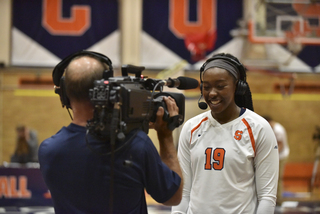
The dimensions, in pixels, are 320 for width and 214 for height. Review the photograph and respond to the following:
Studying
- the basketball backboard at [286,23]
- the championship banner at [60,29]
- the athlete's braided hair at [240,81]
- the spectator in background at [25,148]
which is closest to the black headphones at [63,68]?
the athlete's braided hair at [240,81]

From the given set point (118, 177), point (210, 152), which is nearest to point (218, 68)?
point (210, 152)

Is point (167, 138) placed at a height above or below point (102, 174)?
above

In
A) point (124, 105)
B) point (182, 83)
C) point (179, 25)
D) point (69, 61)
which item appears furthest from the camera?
point (179, 25)

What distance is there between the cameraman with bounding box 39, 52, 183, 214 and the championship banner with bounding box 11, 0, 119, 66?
30.4 ft

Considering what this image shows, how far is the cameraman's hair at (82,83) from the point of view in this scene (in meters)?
1.61

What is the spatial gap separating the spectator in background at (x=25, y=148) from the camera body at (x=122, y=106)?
677cm

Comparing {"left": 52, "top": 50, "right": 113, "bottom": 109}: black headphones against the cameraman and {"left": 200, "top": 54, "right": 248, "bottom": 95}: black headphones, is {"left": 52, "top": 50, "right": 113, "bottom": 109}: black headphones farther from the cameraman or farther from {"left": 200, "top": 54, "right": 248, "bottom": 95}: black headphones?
{"left": 200, "top": 54, "right": 248, "bottom": 95}: black headphones

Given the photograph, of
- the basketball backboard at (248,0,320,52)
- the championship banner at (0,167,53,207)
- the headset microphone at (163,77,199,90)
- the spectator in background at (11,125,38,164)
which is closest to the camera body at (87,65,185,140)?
the headset microphone at (163,77,199,90)

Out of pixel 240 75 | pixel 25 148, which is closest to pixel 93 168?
pixel 240 75

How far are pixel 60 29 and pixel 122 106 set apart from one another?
9996mm

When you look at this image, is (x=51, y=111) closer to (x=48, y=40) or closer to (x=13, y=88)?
(x=13, y=88)

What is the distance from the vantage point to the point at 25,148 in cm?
809

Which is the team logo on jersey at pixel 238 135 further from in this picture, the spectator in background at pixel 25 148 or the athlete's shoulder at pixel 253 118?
the spectator in background at pixel 25 148

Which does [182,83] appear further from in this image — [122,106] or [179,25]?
[179,25]
